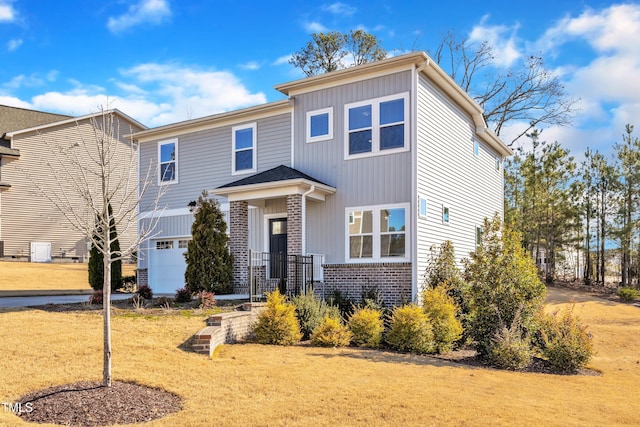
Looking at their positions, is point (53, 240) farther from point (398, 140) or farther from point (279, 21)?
point (398, 140)

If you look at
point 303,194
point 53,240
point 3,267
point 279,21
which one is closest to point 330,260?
point 303,194

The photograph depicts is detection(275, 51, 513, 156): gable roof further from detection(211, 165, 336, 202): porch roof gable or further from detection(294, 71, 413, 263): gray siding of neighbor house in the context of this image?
detection(211, 165, 336, 202): porch roof gable

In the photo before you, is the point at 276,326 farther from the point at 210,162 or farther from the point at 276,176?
the point at 210,162

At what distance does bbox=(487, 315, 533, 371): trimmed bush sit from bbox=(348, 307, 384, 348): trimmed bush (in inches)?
84.2

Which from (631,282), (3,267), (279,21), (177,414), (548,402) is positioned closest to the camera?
(177,414)

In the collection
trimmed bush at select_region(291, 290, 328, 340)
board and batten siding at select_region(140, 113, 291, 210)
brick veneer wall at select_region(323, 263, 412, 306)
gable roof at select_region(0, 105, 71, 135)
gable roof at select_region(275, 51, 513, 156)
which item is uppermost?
gable roof at select_region(0, 105, 71, 135)

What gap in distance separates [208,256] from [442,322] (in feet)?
22.3

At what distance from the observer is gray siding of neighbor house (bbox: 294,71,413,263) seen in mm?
13523

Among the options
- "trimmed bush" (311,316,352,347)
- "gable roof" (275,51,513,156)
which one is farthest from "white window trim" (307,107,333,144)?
"trimmed bush" (311,316,352,347)

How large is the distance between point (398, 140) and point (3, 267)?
62.7 ft

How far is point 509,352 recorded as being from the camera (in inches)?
366

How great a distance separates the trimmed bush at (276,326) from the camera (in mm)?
10242

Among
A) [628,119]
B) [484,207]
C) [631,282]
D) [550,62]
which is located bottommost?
[631,282]

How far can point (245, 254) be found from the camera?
1543 centimetres
